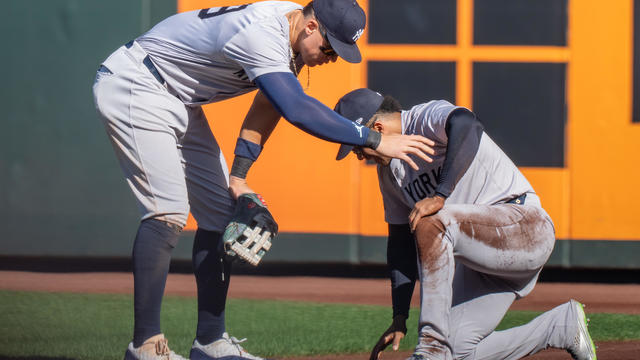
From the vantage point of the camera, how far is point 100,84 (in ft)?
11.4

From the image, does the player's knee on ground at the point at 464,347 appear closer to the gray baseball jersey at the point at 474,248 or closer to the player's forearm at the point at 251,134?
the gray baseball jersey at the point at 474,248

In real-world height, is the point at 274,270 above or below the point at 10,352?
below

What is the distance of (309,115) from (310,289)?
3859 millimetres

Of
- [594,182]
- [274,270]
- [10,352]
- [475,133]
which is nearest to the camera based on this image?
[475,133]

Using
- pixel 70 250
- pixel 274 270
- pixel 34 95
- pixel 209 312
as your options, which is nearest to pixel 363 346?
pixel 209 312

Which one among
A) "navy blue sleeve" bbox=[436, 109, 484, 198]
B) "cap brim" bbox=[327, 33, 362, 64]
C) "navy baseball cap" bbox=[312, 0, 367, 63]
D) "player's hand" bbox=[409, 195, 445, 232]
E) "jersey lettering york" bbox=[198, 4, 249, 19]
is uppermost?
"jersey lettering york" bbox=[198, 4, 249, 19]

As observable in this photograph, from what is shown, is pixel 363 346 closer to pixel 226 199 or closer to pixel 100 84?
pixel 226 199

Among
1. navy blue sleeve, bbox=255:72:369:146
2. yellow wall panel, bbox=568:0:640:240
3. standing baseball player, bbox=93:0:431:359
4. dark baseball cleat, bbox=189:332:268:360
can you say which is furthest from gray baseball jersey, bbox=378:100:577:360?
yellow wall panel, bbox=568:0:640:240

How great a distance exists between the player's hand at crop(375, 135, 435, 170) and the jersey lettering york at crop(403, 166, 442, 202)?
34 centimetres

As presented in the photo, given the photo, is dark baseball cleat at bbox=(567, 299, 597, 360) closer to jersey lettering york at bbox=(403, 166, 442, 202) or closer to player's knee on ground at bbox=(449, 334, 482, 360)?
player's knee on ground at bbox=(449, 334, 482, 360)

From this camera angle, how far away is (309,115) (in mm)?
3107

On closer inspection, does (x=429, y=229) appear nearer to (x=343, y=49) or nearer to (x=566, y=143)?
(x=343, y=49)

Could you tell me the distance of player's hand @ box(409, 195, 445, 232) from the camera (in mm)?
3207

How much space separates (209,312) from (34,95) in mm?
4310
